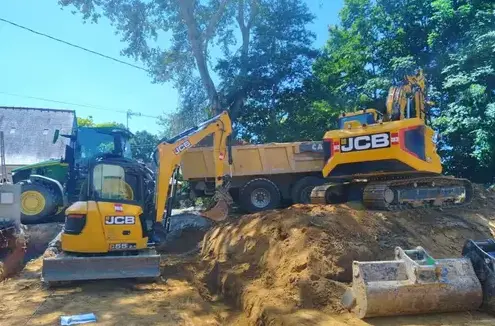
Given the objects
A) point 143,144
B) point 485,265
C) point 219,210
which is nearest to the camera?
point 485,265

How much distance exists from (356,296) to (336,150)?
548 centimetres

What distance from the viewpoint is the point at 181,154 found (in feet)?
28.1

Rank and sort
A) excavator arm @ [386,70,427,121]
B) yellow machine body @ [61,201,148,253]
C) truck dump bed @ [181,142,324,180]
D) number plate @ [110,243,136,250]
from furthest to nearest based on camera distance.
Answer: truck dump bed @ [181,142,324,180] → excavator arm @ [386,70,427,121] → number plate @ [110,243,136,250] → yellow machine body @ [61,201,148,253]

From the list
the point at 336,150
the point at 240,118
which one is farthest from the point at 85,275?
the point at 240,118

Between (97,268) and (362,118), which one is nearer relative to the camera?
(97,268)

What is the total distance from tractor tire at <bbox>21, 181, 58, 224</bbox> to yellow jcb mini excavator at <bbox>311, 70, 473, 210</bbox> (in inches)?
292

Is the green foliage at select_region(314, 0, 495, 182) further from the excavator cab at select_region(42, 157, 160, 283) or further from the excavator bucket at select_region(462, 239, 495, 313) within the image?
the excavator cab at select_region(42, 157, 160, 283)

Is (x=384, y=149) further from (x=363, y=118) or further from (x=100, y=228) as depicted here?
(x=100, y=228)

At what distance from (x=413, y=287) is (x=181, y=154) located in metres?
4.97

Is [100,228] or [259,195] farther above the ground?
[259,195]

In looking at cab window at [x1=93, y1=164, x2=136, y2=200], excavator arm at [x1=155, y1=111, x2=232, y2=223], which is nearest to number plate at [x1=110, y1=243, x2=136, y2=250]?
cab window at [x1=93, y1=164, x2=136, y2=200]

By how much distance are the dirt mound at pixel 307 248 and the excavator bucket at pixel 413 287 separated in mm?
479

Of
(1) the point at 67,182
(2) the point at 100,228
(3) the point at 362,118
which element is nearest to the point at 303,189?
(3) the point at 362,118

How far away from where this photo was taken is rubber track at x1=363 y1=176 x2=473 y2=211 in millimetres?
9547
